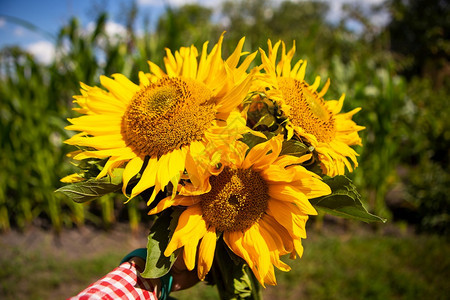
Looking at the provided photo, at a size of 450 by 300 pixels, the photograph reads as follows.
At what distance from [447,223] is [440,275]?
1052 millimetres

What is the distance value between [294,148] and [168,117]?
0.32 m

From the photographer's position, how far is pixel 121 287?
2.93 feet

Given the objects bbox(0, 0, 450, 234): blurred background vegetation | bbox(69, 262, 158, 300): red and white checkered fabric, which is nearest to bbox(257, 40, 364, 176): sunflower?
bbox(69, 262, 158, 300): red and white checkered fabric

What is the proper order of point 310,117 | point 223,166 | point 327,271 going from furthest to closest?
point 327,271 < point 310,117 < point 223,166

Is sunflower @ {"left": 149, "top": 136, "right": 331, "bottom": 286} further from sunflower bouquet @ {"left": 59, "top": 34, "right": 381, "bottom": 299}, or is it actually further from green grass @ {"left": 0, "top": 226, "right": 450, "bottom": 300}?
green grass @ {"left": 0, "top": 226, "right": 450, "bottom": 300}

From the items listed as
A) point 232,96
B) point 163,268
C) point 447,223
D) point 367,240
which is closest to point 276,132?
point 232,96

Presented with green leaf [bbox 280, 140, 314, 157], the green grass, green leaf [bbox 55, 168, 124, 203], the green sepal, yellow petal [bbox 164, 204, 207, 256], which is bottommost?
the green grass

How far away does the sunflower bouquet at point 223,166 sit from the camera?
776 millimetres

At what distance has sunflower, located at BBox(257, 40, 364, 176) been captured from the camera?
835 millimetres

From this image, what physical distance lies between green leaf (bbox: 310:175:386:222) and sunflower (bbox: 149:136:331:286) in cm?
7

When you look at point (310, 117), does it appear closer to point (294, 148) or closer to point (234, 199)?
point (294, 148)

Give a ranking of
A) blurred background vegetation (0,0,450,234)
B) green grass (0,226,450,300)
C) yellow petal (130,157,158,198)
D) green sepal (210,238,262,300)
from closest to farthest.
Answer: yellow petal (130,157,158,198) < green sepal (210,238,262,300) < green grass (0,226,450,300) < blurred background vegetation (0,0,450,234)

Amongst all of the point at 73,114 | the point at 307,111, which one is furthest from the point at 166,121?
the point at 73,114

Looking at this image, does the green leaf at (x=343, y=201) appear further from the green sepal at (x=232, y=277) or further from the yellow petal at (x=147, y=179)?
the yellow petal at (x=147, y=179)
